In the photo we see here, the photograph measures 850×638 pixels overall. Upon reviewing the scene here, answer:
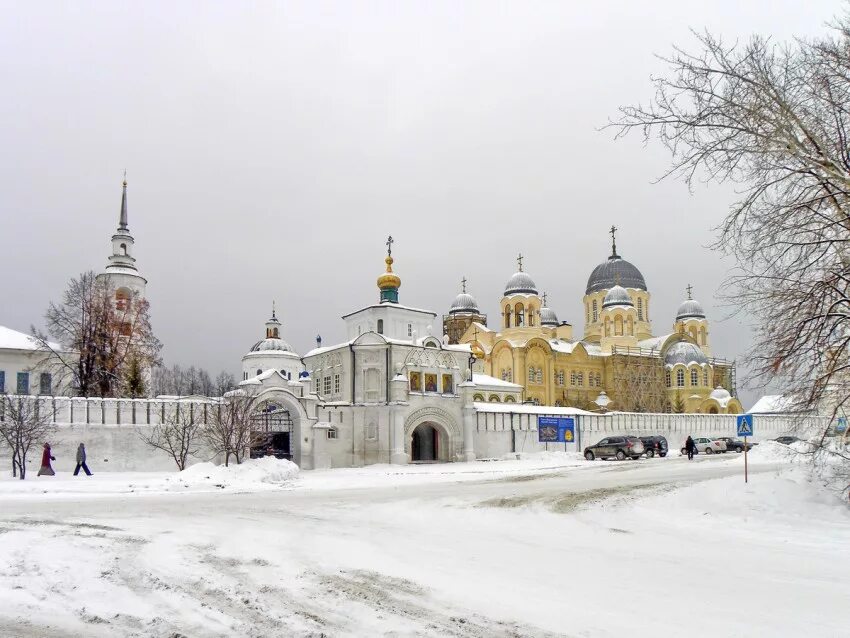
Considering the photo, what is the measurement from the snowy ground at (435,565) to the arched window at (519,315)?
5601cm

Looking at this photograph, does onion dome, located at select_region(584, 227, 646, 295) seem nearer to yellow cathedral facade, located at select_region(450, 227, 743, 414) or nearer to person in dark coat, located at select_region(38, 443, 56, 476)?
yellow cathedral facade, located at select_region(450, 227, 743, 414)

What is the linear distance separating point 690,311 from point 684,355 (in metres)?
14.7

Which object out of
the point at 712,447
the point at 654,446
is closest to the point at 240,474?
the point at 654,446

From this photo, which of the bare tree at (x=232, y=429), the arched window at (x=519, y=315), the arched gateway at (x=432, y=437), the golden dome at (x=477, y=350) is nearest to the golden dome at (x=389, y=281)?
the arched gateway at (x=432, y=437)

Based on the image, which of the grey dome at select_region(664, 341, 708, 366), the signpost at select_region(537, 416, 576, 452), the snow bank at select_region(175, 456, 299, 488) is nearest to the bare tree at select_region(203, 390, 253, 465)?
the snow bank at select_region(175, 456, 299, 488)

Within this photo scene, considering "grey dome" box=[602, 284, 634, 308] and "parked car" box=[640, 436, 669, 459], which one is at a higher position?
"grey dome" box=[602, 284, 634, 308]

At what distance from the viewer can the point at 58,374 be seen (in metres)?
42.8

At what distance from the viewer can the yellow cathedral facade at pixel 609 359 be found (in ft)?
227

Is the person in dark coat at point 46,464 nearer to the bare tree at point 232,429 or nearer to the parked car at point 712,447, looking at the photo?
the bare tree at point 232,429

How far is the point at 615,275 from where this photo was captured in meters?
83.0

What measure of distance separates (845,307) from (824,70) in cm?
418

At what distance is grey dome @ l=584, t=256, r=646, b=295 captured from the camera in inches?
3268

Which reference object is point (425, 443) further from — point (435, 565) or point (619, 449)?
point (435, 565)

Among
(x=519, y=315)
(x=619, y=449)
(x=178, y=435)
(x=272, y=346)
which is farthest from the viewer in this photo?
(x=519, y=315)
